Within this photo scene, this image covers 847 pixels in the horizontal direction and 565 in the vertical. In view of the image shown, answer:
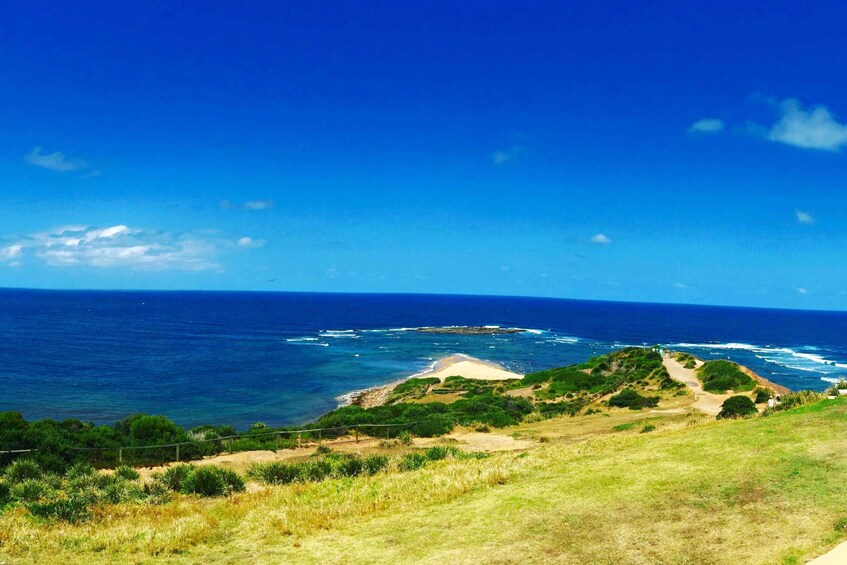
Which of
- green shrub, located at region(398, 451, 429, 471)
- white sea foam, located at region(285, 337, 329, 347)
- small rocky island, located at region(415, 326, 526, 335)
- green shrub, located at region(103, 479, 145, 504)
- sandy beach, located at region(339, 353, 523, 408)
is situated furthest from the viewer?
small rocky island, located at region(415, 326, 526, 335)

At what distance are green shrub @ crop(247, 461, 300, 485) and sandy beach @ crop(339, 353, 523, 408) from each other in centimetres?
4153

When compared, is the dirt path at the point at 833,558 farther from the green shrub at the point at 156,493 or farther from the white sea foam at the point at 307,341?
the white sea foam at the point at 307,341

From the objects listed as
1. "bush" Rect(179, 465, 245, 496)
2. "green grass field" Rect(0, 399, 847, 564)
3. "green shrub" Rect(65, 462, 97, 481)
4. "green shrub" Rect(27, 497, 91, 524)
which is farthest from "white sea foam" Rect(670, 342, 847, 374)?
"green shrub" Rect(27, 497, 91, 524)

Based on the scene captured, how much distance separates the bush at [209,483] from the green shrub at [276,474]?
1.36 metres

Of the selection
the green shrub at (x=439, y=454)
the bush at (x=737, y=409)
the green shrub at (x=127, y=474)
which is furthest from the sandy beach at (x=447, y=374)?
the green shrub at (x=127, y=474)

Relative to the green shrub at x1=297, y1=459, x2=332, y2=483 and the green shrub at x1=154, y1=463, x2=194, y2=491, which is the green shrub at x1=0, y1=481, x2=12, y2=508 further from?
the green shrub at x1=297, y1=459, x2=332, y2=483

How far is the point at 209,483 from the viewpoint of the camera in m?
18.2

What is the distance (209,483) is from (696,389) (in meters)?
44.7

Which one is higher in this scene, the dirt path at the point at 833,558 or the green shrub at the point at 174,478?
the dirt path at the point at 833,558

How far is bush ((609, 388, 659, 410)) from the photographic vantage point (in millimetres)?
43625

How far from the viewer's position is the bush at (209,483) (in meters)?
18.0

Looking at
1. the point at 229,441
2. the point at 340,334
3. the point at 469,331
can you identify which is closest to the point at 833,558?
the point at 229,441

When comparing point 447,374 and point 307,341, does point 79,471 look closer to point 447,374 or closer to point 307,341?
point 447,374

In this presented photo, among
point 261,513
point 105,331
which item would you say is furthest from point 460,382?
point 105,331
